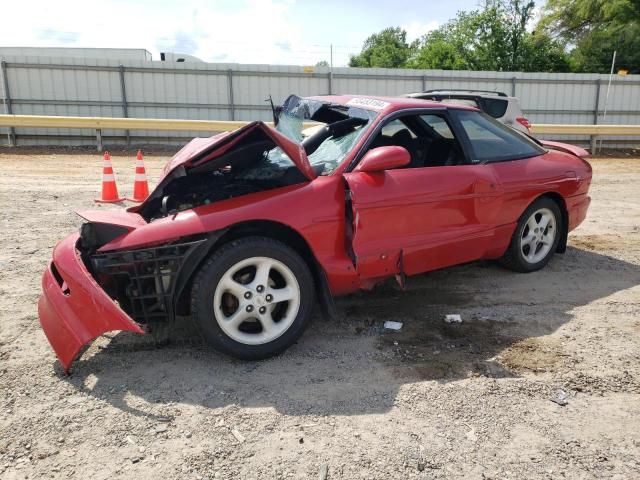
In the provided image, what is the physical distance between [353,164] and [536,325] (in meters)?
1.88

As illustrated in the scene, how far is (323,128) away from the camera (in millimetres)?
4453

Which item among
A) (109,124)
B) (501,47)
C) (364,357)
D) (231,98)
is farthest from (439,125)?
(501,47)

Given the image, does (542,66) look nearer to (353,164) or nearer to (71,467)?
(353,164)

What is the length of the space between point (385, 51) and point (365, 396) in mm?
57784

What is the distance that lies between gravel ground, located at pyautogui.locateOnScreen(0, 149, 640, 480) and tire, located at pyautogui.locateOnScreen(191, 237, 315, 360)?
17cm

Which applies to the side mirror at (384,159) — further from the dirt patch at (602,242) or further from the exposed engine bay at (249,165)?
the dirt patch at (602,242)

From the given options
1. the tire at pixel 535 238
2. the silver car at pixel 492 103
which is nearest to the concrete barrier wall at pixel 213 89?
the silver car at pixel 492 103

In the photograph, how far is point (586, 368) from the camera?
131 inches

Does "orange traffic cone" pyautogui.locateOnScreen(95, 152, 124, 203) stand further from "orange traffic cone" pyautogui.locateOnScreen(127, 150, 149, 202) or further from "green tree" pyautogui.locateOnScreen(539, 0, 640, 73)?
"green tree" pyautogui.locateOnScreen(539, 0, 640, 73)

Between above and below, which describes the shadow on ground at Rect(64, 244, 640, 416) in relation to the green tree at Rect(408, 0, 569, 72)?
below

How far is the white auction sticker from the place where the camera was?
4.11 meters

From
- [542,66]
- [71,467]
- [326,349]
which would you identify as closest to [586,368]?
[326,349]

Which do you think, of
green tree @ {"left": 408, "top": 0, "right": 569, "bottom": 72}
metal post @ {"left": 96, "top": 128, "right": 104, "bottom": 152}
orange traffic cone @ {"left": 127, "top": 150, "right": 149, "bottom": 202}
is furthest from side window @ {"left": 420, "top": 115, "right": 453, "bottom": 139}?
green tree @ {"left": 408, "top": 0, "right": 569, "bottom": 72}

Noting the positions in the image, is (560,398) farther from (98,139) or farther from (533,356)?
(98,139)
